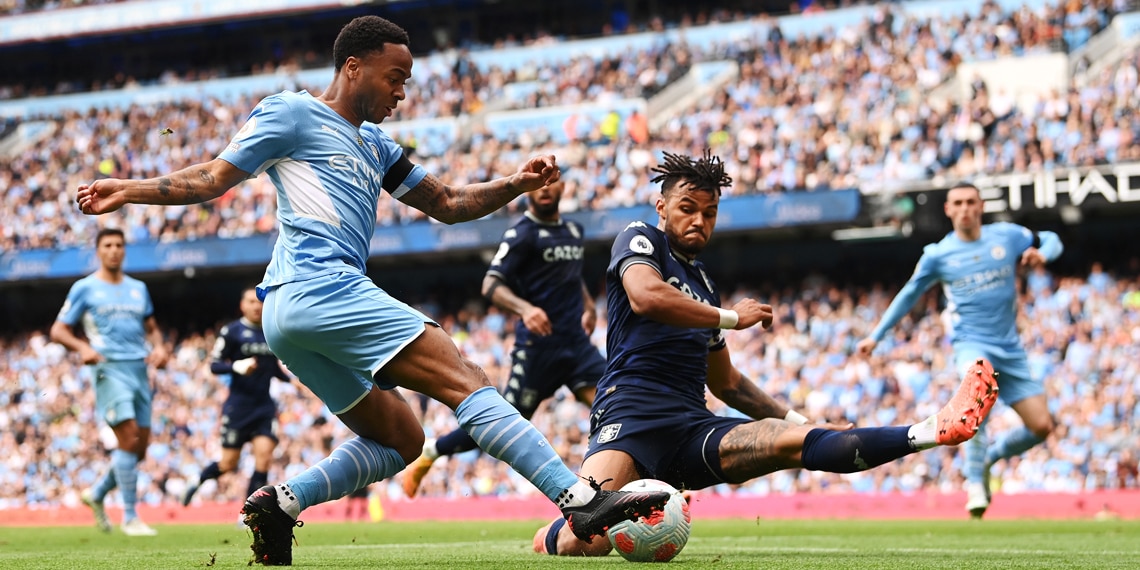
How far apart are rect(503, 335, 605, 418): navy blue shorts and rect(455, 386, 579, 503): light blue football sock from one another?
17.2 feet

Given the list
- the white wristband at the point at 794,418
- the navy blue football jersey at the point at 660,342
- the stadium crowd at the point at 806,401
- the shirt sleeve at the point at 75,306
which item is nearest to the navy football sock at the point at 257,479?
the shirt sleeve at the point at 75,306

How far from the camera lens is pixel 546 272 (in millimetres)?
10812

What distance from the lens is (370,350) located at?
5.41 m

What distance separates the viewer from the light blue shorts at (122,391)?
12094mm

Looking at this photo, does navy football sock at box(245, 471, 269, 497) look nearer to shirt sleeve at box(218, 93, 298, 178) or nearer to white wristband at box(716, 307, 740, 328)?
shirt sleeve at box(218, 93, 298, 178)

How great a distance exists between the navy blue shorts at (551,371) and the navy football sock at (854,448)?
457cm

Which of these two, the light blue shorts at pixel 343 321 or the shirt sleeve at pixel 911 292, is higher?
the shirt sleeve at pixel 911 292

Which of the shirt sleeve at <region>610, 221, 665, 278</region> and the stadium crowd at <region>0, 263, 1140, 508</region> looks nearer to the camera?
the shirt sleeve at <region>610, 221, 665, 278</region>

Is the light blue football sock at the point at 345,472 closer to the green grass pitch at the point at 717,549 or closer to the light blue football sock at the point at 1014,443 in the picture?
the green grass pitch at the point at 717,549

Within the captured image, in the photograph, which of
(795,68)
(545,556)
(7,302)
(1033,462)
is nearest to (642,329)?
(545,556)

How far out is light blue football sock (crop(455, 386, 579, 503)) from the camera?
17.5 ft

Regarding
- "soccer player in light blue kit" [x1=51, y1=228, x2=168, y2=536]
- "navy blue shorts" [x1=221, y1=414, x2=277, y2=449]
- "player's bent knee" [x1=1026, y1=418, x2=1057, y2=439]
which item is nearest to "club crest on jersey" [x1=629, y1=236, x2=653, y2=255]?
"player's bent knee" [x1=1026, y1=418, x2=1057, y2=439]

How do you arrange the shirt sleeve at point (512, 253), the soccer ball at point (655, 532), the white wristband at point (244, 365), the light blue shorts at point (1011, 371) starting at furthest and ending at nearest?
the white wristband at point (244, 365) → the light blue shorts at point (1011, 371) → the shirt sleeve at point (512, 253) → the soccer ball at point (655, 532)

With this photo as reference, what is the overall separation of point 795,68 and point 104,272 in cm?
1865
